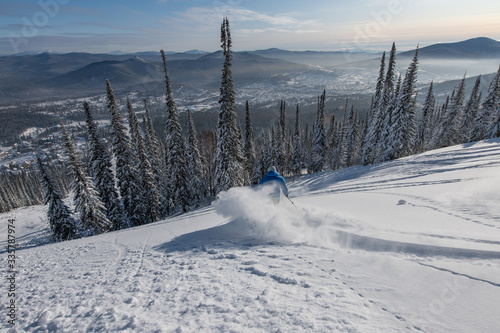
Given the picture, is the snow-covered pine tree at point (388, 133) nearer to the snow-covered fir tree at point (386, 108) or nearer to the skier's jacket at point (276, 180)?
the snow-covered fir tree at point (386, 108)

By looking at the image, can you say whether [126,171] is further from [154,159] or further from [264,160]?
[264,160]

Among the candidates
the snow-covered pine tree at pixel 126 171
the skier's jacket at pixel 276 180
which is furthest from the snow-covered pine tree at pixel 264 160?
the skier's jacket at pixel 276 180

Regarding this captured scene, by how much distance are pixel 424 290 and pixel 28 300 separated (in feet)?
27.4

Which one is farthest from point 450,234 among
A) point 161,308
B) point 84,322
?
point 84,322

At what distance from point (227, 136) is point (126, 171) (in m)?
13.0

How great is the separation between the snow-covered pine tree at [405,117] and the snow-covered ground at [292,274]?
859 inches

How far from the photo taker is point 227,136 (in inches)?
838

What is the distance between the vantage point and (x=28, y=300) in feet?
17.3

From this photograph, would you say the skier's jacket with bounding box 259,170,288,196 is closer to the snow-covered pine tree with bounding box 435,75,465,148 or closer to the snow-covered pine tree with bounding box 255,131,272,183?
the snow-covered pine tree with bounding box 255,131,272,183

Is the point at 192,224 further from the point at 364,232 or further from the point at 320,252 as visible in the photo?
the point at 364,232

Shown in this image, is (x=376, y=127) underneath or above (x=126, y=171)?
above

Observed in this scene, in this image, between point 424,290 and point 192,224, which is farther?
point 192,224

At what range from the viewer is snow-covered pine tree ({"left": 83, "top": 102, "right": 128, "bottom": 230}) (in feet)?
74.0

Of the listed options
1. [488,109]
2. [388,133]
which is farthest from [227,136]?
[488,109]
